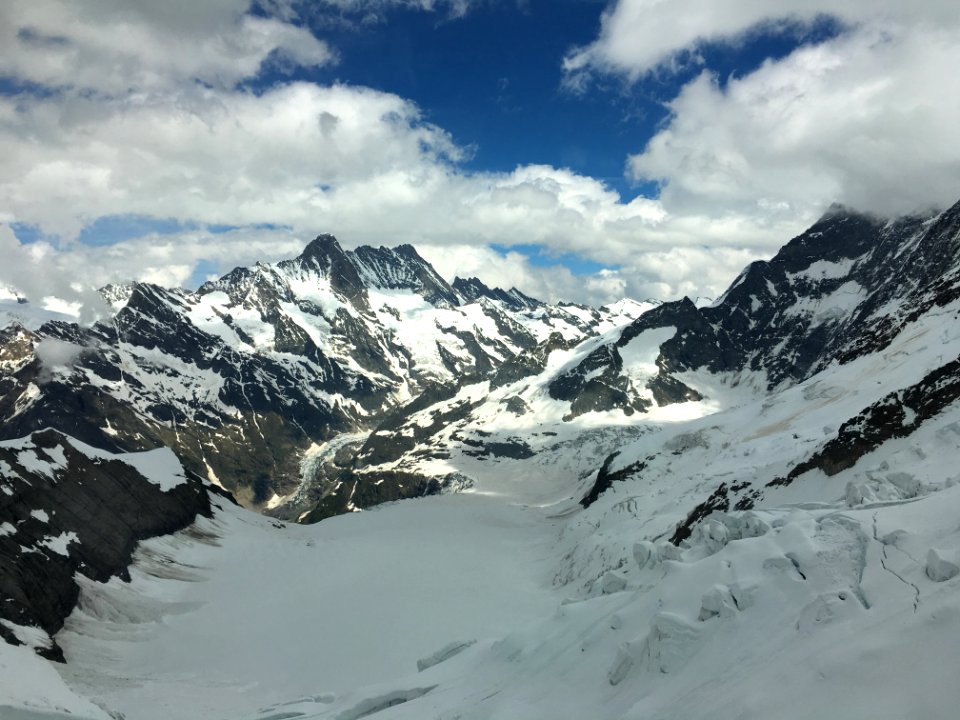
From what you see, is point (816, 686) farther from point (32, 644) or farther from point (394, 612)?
point (394, 612)

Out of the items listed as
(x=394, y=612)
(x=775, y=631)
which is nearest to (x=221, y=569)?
(x=394, y=612)

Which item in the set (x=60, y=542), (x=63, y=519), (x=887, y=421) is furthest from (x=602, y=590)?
(x=63, y=519)

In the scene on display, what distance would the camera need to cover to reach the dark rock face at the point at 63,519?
62.7 m

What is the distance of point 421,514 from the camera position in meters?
168

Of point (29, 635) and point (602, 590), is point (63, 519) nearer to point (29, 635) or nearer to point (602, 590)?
point (29, 635)

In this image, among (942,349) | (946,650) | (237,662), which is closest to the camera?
(946,650)

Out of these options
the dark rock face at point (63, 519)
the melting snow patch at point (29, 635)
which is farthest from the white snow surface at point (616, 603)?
the melting snow patch at point (29, 635)

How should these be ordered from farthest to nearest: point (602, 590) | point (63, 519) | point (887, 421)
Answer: point (63, 519) < point (887, 421) < point (602, 590)

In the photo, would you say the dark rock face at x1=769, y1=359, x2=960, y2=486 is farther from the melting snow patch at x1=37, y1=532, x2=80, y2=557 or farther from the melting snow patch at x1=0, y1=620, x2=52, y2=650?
the melting snow patch at x1=37, y1=532, x2=80, y2=557

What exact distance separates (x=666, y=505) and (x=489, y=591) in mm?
28917

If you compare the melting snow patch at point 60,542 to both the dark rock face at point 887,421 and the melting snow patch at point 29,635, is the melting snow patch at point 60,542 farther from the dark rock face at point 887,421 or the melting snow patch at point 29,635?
the dark rock face at point 887,421

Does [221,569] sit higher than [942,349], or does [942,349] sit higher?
[942,349]

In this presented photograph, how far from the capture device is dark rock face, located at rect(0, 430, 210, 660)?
62719 mm

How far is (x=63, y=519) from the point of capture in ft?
262
